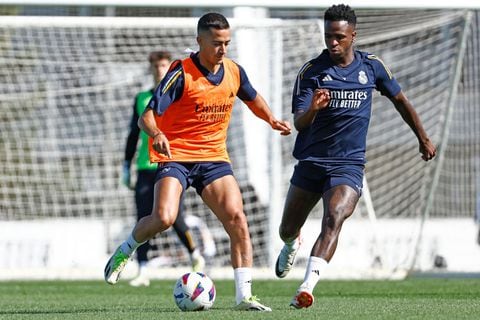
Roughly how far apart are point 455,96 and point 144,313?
7.65 m

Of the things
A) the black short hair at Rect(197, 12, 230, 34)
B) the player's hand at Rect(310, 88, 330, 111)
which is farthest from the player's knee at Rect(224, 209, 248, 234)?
the black short hair at Rect(197, 12, 230, 34)

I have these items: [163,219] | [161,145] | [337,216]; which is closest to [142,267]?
[163,219]

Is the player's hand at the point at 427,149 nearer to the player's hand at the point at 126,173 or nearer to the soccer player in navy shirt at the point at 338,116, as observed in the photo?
the soccer player in navy shirt at the point at 338,116

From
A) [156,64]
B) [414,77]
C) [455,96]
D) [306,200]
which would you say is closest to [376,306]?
[306,200]

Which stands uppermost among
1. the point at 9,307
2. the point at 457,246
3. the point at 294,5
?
the point at 294,5

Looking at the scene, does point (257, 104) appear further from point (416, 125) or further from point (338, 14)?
point (416, 125)

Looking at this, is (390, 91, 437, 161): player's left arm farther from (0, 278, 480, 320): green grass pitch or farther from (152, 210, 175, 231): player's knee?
(152, 210, 175, 231): player's knee

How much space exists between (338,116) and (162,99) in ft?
4.49

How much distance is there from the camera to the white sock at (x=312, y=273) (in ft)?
25.9

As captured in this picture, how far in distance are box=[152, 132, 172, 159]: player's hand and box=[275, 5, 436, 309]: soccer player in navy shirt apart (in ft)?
3.29

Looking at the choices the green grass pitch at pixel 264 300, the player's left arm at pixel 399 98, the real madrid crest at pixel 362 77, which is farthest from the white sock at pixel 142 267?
the real madrid crest at pixel 362 77

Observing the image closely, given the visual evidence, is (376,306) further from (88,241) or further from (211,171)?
(88,241)

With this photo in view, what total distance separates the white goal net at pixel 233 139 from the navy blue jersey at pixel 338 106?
539 centimetres

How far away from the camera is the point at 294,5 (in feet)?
45.3
